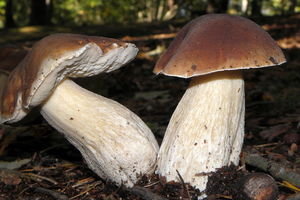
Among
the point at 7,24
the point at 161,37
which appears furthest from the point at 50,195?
the point at 7,24

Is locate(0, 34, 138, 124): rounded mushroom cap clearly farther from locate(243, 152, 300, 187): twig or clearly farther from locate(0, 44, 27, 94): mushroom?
locate(243, 152, 300, 187): twig

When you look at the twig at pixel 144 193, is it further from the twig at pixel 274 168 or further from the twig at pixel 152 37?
the twig at pixel 152 37

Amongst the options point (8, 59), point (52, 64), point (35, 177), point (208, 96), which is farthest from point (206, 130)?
point (8, 59)

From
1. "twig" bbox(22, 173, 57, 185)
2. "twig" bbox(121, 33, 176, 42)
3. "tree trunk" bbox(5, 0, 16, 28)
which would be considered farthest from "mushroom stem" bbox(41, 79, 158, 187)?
"tree trunk" bbox(5, 0, 16, 28)

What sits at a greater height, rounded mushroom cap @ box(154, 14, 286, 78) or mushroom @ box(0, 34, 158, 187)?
rounded mushroom cap @ box(154, 14, 286, 78)

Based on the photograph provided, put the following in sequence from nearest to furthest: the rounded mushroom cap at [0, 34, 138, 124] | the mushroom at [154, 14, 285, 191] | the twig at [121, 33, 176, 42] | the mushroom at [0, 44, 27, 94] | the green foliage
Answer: the rounded mushroom cap at [0, 34, 138, 124] < the mushroom at [154, 14, 285, 191] < the mushroom at [0, 44, 27, 94] < the twig at [121, 33, 176, 42] < the green foliage

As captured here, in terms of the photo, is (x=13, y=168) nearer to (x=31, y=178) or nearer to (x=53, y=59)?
(x=31, y=178)
